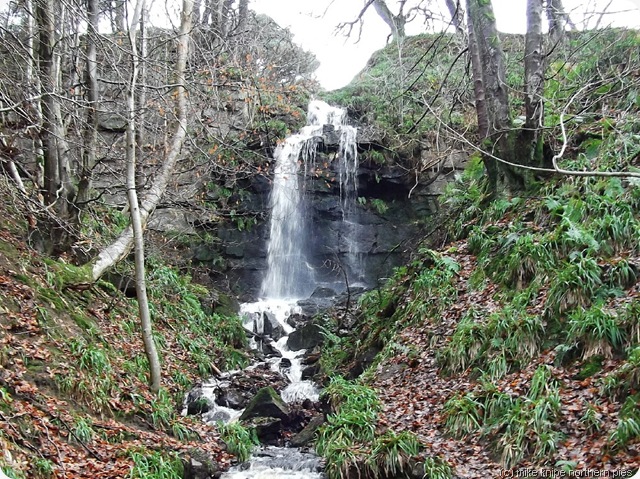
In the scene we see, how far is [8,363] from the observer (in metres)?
5.26

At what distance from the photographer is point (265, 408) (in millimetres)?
8016

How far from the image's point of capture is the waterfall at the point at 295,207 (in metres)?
17.6

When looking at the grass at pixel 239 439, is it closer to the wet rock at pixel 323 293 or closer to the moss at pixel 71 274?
the moss at pixel 71 274

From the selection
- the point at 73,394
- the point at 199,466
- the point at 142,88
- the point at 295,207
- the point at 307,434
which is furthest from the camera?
the point at 295,207

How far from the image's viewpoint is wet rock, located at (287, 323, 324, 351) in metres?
12.3

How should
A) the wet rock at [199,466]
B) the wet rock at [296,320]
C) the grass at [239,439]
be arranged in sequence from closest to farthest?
1. the wet rock at [199,466]
2. the grass at [239,439]
3. the wet rock at [296,320]

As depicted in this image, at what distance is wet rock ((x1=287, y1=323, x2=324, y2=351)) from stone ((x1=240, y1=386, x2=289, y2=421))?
13.5ft

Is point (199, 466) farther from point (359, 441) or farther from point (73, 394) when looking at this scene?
point (359, 441)

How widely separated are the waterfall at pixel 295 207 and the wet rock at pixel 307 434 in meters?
9.82

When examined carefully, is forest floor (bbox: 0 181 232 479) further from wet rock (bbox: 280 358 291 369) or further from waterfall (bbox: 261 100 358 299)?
waterfall (bbox: 261 100 358 299)

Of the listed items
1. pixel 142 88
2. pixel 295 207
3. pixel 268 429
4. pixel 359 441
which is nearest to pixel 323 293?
pixel 295 207

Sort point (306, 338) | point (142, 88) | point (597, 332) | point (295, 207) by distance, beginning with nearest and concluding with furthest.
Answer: point (597, 332) → point (142, 88) → point (306, 338) → point (295, 207)

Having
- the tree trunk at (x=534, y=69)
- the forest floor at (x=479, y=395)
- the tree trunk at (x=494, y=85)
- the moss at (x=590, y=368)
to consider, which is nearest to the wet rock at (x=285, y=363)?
the forest floor at (x=479, y=395)

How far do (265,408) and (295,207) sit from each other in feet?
35.6
